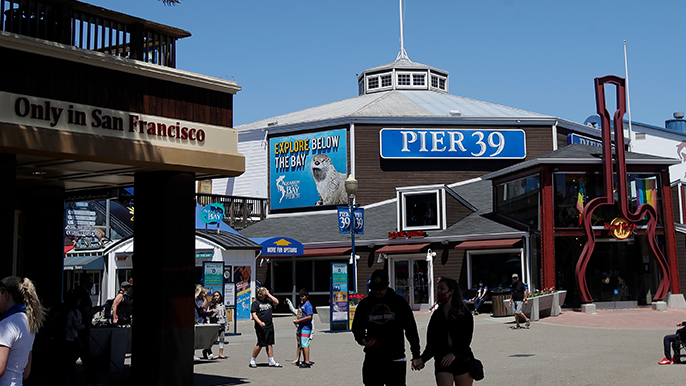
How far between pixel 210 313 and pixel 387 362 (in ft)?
31.3

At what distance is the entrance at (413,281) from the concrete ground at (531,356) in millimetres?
6492

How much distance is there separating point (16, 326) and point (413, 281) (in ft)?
86.6

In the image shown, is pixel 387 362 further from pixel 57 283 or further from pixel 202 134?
pixel 57 283

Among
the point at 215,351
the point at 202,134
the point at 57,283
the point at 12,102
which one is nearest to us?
the point at 12,102

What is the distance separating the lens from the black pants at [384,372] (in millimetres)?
8055

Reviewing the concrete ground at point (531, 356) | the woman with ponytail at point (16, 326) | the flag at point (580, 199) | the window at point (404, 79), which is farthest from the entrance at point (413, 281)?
the woman with ponytail at point (16, 326)

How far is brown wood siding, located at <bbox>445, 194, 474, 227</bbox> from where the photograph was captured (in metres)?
32.0

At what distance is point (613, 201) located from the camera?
1062 inches

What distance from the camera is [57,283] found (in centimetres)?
1365

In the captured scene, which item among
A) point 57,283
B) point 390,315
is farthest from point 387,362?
point 57,283

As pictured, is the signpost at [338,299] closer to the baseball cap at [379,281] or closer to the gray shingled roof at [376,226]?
the gray shingled roof at [376,226]

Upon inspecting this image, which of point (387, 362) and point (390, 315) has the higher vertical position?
point (390, 315)

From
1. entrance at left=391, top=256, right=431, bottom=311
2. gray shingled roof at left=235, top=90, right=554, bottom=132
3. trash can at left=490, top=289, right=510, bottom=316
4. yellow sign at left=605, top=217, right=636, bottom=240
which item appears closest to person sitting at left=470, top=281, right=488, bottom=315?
trash can at left=490, top=289, right=510, bottom=316

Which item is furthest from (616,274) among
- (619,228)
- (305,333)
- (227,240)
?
(305,333)
